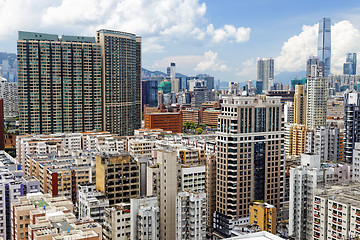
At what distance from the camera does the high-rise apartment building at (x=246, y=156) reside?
45281mm

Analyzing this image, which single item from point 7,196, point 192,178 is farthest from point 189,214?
point 7,196

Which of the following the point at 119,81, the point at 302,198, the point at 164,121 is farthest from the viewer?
the point at 164,121

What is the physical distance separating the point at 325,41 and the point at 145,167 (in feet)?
538

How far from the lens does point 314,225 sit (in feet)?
119

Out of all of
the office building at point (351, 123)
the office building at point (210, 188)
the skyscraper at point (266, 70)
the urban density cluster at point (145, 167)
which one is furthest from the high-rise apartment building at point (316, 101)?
the skyscraper at point (266, 70)

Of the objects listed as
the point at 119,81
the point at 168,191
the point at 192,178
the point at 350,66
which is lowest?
the point at 168,191

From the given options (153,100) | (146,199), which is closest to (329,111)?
(153,100)

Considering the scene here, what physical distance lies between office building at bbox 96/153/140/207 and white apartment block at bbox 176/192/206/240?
859 cm

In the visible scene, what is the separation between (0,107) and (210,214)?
139 ft

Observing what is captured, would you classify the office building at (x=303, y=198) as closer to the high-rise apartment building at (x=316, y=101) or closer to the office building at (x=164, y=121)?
the high-rise apartment building at (x=316, y=101)

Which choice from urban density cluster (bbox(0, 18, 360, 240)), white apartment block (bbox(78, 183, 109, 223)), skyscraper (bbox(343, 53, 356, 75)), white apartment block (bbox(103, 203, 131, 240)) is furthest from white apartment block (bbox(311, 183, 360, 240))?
skyscraper (bbox(343, 53, 356, 75))

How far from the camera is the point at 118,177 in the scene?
4059 cm

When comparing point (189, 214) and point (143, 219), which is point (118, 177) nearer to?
point (143, 219)

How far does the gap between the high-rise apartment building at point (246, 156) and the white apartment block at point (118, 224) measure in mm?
14382
